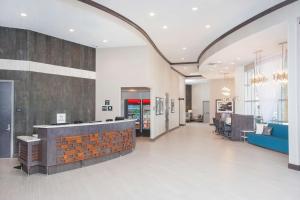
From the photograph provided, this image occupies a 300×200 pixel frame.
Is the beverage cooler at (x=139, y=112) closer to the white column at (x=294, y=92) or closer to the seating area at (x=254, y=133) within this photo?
the seating area at (x=254, y=133)

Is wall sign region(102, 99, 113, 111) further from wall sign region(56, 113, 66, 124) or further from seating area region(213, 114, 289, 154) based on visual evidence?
seating area region(213, 114, 289, 154)

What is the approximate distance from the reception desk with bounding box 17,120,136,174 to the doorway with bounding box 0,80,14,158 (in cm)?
172

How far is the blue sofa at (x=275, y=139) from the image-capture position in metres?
7.92

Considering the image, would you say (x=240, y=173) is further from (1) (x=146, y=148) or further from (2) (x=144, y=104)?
(2) (x=144, y=104)

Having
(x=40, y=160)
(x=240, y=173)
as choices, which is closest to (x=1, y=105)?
(x=40, y=160)

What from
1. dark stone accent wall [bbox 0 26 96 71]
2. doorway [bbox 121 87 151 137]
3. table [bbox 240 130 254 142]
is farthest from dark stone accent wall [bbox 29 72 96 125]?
table [bbox 240 130 254 142]

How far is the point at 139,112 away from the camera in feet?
38.7

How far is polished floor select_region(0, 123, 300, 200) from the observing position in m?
4.13

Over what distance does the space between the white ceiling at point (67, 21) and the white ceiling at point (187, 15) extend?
0.46 m

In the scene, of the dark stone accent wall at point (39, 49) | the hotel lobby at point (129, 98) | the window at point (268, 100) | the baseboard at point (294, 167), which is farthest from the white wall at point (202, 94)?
the baseboard at point (294, 167)

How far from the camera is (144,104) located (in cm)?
1174

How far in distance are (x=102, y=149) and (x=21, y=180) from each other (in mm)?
2199

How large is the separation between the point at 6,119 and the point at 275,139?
9.15 meters

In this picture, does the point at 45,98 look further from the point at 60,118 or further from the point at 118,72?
the point at 118,72
